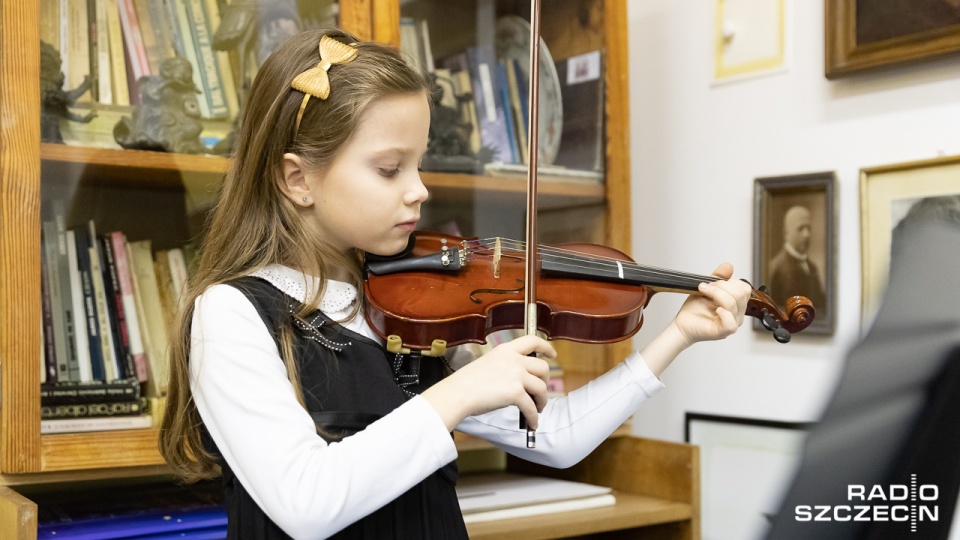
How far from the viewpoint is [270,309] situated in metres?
0.95

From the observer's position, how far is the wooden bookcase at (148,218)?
110 centimetres

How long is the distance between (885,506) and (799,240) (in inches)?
16.6

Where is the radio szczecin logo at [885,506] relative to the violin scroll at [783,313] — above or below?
below

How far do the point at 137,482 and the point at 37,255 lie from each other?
414 millimetres

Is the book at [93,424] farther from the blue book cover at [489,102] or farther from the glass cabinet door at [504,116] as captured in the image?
the blue book cover at [489,102]

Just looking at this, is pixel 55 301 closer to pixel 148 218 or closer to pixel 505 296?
pixel 148 218

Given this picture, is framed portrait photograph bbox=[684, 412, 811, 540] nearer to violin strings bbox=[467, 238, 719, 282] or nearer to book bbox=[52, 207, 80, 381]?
violin strings bbox=[467, 238, 719, 282]

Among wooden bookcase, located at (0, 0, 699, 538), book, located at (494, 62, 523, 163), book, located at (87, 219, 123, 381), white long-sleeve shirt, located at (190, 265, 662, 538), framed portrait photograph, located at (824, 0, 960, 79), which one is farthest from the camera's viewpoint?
book, located at (494, 62, 523, 163)

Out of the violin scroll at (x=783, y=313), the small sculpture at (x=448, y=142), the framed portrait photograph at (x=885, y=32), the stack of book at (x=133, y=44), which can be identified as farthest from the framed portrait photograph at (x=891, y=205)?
the stack of book at (x=133, y=44)

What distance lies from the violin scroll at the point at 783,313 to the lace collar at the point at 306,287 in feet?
1.41

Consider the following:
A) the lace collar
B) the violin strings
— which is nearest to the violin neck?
the violin strings

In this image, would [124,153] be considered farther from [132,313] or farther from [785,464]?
[785,464]

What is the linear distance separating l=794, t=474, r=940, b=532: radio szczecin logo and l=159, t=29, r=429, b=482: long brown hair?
0.89m

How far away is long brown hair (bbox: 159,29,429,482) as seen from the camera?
3.15ft
